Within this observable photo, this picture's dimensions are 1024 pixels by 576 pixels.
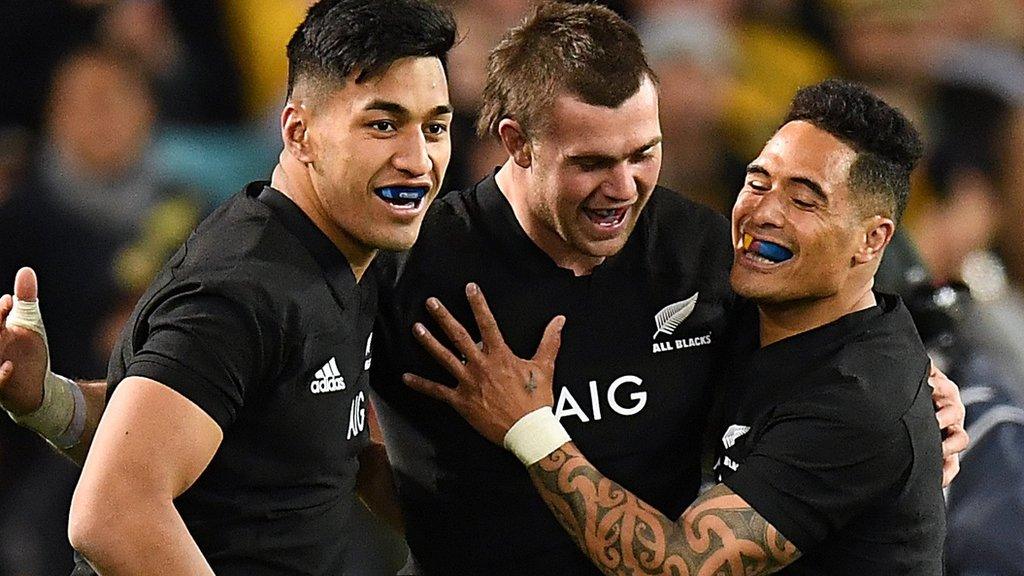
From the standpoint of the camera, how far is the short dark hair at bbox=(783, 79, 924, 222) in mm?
2400

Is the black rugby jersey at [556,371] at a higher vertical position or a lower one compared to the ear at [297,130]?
lower

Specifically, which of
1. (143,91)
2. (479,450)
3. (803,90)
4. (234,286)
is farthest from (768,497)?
(143,91)

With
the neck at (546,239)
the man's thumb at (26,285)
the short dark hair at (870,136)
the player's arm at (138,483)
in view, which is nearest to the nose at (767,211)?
the short dark hair at (870,136)

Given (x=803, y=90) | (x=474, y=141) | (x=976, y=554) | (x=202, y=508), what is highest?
(x=803, y=90)

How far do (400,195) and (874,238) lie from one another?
0.81 m

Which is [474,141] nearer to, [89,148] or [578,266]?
[89,148]

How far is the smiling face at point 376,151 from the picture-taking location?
7.12 feet

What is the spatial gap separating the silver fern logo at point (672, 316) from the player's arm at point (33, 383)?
0.99 meters

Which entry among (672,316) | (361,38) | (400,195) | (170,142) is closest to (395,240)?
(400,195)

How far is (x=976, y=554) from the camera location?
3.07 metres

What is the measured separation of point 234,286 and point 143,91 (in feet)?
7.55

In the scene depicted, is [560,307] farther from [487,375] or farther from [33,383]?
[33,383]

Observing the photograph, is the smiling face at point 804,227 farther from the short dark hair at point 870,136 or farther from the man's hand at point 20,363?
the man's hand at point 20,363

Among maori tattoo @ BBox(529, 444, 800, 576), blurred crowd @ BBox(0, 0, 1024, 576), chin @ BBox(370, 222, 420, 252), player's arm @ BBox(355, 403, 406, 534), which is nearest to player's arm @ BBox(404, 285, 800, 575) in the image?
maori tattoo @ BBox(529, 444, 800, 576)
